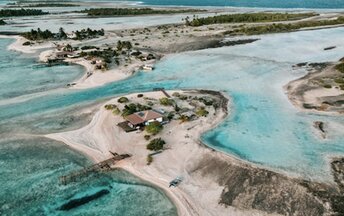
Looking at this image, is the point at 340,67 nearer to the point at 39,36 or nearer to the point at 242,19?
the point at 242,19

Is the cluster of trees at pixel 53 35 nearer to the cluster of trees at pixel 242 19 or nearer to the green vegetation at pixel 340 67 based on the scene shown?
the cluster of trees at pixel 242 19

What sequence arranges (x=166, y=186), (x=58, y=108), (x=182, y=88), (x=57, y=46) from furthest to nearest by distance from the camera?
(x=57, y=46) < (x=182, y=88) < (x=58, y=108) < (x=166, y=186)

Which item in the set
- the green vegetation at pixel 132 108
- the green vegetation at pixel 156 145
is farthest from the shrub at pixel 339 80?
the green vegetation at pixel 156 145

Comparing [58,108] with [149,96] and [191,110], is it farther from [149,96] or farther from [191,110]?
[191,110]

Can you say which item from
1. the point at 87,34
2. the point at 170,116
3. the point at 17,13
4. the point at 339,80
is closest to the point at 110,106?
the point at 170,116

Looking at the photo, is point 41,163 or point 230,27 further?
point 230,27

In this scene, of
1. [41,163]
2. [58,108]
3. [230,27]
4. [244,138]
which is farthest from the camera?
[230,27]

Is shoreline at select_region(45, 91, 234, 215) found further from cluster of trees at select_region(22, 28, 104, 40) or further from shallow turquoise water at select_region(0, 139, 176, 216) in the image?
cluster of trees at select_region(22, 28, 104, 40)

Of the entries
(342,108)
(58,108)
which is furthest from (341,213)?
(58,108)
